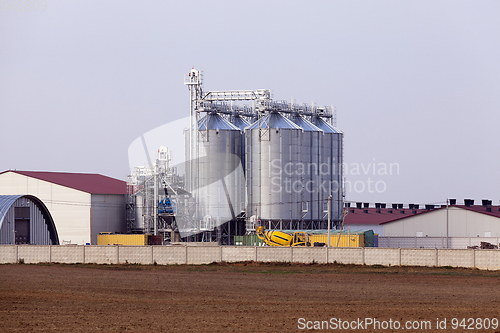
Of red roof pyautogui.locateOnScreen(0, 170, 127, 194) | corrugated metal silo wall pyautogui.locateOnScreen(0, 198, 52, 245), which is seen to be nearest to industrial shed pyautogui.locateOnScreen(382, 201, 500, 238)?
red roof pyautogui.locateOnScreen(0, 170, 127, 194)

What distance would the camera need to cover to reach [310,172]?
8050 cm

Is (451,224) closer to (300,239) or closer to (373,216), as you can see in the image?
A: (373,216)

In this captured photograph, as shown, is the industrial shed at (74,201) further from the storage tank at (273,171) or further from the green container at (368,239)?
the green container at (368,239)

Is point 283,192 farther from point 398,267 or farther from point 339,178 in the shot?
point 398,267

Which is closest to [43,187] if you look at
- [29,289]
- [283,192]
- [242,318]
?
[283,192]

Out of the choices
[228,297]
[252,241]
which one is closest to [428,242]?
[252,241]

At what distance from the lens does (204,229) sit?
77.6m

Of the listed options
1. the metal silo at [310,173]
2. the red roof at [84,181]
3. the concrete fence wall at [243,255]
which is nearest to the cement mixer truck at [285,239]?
the metal silo at [310,173]

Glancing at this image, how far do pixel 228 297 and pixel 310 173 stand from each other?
48392 mm

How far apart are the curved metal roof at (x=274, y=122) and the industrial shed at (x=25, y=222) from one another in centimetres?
2511

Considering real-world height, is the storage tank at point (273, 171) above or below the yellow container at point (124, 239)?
above

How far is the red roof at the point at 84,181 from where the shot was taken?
271 feet

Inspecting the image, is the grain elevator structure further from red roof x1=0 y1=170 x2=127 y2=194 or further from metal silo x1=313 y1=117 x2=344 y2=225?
red roof x1=0 y1=170 x2=127 y2=194

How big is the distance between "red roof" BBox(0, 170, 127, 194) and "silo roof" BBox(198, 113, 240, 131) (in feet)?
45.5
